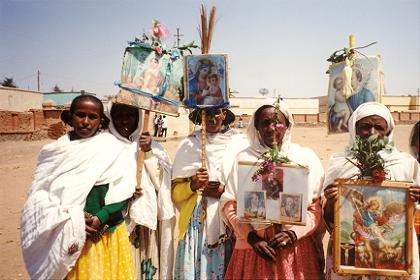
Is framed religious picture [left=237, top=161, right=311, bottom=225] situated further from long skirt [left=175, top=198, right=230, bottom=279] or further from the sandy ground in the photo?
the sandy ground

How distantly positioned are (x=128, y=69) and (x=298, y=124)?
45.1 metres

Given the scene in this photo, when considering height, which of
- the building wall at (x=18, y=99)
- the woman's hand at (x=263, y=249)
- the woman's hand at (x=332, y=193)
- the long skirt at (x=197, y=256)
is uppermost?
the building wall at (x=18, y=99)

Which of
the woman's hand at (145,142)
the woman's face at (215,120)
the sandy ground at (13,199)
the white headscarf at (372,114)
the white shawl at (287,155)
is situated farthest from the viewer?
the sandy ground at (13,199)

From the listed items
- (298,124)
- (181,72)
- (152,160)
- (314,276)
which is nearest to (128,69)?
(181,72)

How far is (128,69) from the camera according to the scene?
3848 millimetres

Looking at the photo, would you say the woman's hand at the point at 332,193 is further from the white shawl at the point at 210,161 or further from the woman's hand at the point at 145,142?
the woman's hand at the point at 145,142

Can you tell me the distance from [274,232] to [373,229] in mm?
837

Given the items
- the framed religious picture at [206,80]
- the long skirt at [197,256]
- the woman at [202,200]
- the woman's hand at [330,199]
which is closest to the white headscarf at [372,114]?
the woman's hand at [330,199]

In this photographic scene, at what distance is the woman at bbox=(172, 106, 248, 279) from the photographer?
12.9 ft

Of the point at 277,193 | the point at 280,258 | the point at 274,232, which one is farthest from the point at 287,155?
the point at 280,258

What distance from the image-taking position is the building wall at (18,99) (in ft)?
122

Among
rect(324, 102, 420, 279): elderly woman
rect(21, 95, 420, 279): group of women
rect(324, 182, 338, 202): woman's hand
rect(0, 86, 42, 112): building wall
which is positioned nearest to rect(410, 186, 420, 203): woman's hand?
rect(21, 95, 420, 279): group of women

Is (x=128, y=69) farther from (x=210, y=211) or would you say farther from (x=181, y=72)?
(x=210, y=211)

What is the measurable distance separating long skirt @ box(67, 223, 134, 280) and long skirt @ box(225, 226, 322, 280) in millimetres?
985
